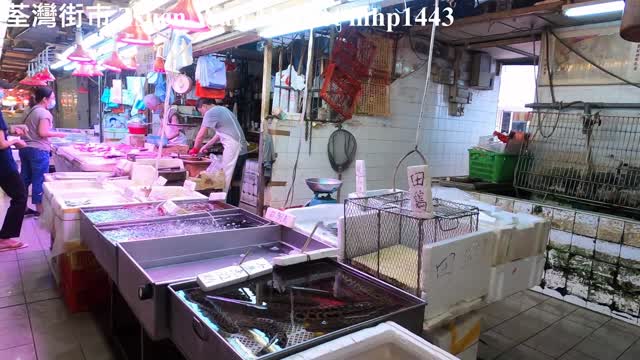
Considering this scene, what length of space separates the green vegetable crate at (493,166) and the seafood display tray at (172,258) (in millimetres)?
3218

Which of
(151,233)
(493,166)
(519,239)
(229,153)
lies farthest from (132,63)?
(519,239)

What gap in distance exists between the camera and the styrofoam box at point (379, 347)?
118cm

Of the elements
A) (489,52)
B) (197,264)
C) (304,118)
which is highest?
(489,52)

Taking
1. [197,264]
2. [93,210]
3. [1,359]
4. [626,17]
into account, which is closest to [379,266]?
[197,264]

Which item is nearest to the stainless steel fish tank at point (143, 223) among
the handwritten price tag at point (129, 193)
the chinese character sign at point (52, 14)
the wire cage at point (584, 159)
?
the handwritten price tag at point (129, 193)

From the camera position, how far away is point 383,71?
18.2 ft

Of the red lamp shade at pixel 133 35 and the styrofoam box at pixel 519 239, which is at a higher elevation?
the red lamp shade at pixel 133 35

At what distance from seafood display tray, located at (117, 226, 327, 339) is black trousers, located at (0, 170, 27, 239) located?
3.49m

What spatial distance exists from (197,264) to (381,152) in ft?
13.9

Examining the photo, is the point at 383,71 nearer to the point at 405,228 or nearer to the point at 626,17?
the point at 405,228

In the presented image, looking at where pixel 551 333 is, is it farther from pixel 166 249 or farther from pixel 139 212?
pixel 139 212

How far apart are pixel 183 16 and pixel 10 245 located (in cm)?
366

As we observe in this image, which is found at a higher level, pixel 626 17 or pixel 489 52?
pixel 489 52

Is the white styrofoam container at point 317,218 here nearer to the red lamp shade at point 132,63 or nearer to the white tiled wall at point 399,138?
the white tiled wall at point 399,138
